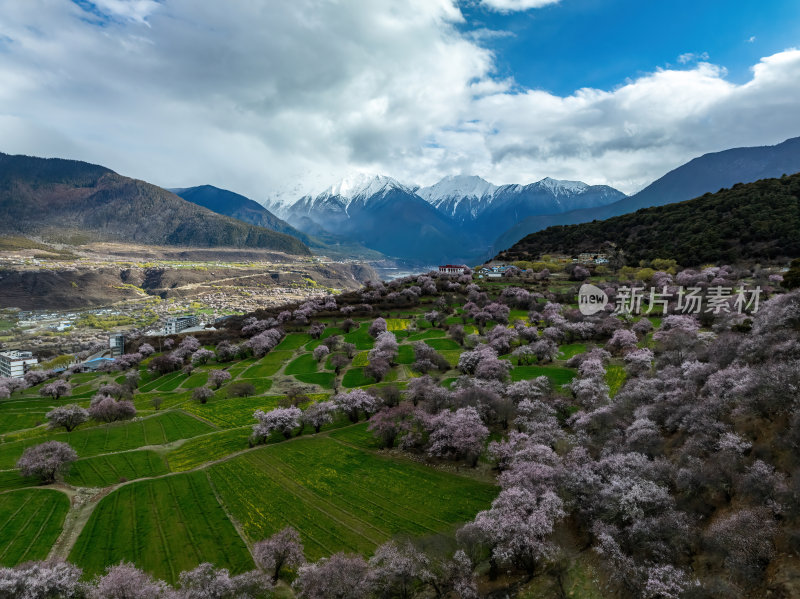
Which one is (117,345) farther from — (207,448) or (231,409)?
(207,448)

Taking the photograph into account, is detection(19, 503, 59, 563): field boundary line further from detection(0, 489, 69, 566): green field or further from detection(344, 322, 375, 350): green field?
detection(344, 322, 375, 350): green field

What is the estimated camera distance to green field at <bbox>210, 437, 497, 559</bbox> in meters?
30.6

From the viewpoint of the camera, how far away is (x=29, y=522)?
33688 mm

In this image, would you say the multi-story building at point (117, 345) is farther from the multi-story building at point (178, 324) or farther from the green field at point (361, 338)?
the green field at point (361, 338)

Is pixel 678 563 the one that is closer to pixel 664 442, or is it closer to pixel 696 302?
pixel 664 442

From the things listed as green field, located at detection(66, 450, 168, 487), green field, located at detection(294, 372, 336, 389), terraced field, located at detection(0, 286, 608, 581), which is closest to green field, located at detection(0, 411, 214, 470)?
terraced field, located at detection(0, 286, 608, 581)

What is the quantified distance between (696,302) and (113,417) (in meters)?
98.6

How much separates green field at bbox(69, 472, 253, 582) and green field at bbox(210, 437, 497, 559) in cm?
181

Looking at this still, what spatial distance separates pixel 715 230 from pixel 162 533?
146m

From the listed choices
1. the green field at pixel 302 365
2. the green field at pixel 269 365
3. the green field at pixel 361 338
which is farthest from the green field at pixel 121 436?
the green field at pixel 361 338

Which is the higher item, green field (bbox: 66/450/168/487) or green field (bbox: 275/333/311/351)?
green field (bbox: 275/333/311/351)

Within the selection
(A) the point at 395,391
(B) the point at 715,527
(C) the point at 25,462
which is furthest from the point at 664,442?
(C) the point at 25,462

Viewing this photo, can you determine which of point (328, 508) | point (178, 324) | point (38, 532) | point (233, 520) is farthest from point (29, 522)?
point (178, 324)

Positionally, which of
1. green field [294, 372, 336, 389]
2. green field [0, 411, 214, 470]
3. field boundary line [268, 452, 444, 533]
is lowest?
green field [0, 411, 214, 470]
